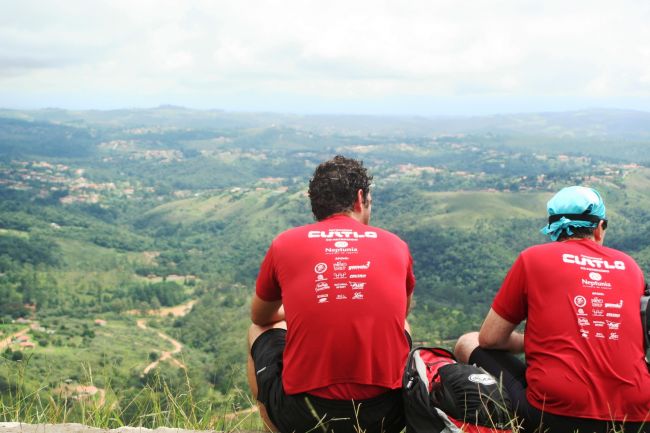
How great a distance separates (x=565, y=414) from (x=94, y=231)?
13065 centimetres

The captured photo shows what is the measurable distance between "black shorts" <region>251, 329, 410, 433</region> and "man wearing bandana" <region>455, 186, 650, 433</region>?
803 millimetres

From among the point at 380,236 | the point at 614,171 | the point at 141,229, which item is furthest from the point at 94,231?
the point at 614,171

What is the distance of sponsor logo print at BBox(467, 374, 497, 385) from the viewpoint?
331 centimetres

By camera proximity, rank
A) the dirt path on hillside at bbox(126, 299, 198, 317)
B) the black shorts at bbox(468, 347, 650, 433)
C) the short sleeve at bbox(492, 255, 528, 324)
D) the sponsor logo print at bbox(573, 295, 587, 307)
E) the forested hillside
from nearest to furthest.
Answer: the black shorts at bbox(468, 347, 650, 433) < the sponsor logo print at bbox(573, 295, 587, 307) < the short sleeve at bbox(492, 255, 528, 324) < the forested hillside < the dirt path on hillside at bbox(126, 299, 198, 317)

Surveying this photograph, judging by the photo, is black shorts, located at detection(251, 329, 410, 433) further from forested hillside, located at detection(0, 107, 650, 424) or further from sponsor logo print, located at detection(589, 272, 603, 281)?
sponsor logo print, located at detection(589, 272, 603, 281)

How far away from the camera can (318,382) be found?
3291mm

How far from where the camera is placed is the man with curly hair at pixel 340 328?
3.27 m

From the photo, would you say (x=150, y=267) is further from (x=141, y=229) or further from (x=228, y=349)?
(x=228, y=349)

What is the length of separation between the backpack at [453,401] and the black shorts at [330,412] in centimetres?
12

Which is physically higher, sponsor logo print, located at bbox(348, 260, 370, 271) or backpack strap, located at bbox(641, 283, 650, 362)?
sponsor logo print, located at bbox(348, 260, 370, 271)

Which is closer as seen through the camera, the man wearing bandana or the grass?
the man wearing bandana

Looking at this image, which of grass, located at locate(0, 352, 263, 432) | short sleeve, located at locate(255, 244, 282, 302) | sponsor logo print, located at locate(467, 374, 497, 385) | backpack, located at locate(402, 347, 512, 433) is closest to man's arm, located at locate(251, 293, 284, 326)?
short sleeve, located at locate(255, 244, 282, 302)

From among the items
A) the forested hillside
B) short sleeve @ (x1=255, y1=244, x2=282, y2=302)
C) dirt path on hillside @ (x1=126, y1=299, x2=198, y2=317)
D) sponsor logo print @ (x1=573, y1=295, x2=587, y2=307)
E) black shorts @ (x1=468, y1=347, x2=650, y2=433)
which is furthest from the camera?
dirt path on hillside @ (x1=126, y1=299, x2=198, y2=317)

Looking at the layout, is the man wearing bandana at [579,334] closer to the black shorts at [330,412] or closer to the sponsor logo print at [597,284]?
the sponsor logo print at [597,284]
